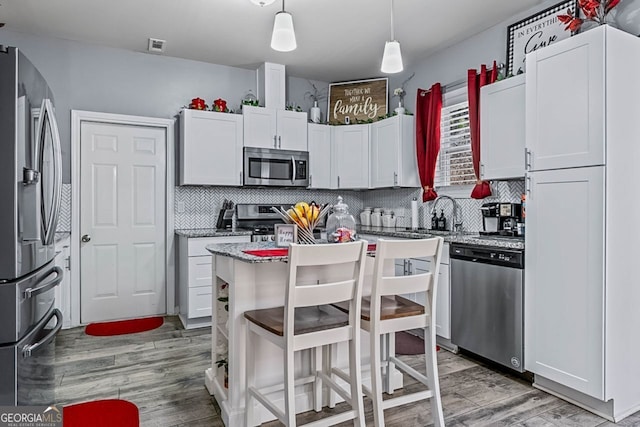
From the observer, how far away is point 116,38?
3.96m

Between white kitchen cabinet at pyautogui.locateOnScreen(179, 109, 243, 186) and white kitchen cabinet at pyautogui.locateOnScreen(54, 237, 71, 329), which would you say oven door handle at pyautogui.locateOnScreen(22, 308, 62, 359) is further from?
white kitchen cabinet at pyautogui.locateOnScreen(179, 109, 243, 186)

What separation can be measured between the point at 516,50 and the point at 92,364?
4.19m

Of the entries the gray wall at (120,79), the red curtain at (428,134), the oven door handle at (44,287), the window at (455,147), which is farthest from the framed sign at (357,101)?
the oven door handle at (44,287)

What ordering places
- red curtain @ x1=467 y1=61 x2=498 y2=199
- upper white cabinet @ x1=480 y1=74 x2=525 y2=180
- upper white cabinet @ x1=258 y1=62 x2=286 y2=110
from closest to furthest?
upper white cabinet @ x1=480 y1=74 x2=525 y2=180 → red curtain @ x1=467 y1=61 x2=498 y2=199 → upper white cabinet @ x1=258 y1=62 x2=286 y2=110

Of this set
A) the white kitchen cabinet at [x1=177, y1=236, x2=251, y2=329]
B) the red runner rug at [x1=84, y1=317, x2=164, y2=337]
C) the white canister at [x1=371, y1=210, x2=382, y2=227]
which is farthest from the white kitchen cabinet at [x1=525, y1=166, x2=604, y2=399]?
the red runner rug at [x1=84, y1=317, x2=164, y2=337]

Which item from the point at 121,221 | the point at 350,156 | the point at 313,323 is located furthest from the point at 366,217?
the point at 313,323

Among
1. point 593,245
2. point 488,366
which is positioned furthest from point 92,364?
point 593,245

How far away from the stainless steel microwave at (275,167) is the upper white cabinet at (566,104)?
2557mm

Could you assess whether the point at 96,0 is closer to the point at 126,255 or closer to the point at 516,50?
the point at 126,255

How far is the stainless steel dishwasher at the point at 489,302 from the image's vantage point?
8.89ft

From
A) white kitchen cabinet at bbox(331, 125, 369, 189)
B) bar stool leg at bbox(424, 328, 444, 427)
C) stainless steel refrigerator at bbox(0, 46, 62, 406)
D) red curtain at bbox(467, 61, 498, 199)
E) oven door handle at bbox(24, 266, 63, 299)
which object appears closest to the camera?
stainless steel refrigerator at bbox(0, 46, 62, 406)

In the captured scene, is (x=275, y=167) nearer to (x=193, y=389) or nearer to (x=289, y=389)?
(x=193, y=389)

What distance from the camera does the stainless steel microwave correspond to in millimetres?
4438

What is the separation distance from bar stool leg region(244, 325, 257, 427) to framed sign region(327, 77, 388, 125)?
337cm
